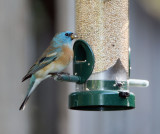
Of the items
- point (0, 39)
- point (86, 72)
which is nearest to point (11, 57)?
point (0, 39)

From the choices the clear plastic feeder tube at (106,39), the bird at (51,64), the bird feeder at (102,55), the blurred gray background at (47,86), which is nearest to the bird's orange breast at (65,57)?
the bird at (51,64)

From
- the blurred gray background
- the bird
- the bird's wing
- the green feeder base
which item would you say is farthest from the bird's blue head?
the blurred gray background

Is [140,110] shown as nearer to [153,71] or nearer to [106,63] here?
[153,71]

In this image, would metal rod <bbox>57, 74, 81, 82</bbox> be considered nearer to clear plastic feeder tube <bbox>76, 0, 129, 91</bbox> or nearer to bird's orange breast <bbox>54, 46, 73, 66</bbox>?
clear plastic feeder tube <bbox>76, 0, 129, 91</bbox>

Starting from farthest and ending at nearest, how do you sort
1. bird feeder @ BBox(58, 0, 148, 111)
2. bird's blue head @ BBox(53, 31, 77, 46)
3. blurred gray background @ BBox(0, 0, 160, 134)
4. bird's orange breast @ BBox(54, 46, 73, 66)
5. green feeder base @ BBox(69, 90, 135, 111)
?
blurred gray background @ BBox(0, 0, 160, 134) < bird's blue head @ BBox(53, 31, 77, 46) < bird's orange breast @ BBox(54, 46, 73, 66) < bird feeder @ BBox(58, 0, 148, 111) < green feeder base @ BBox(69, 90, 135, 111)

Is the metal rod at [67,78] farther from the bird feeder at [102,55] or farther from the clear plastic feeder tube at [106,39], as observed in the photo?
the clear plastic feeder tube at [106,39]

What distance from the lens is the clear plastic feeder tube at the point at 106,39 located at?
8.48m

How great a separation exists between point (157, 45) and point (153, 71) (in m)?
0.60

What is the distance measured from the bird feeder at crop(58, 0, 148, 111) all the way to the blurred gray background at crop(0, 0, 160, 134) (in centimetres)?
321

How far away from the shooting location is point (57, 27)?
12.4 metres

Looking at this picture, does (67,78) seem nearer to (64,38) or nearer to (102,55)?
(102,55)

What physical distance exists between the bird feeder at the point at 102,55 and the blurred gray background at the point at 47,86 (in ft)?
10.5

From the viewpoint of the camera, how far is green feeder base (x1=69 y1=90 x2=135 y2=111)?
8195 mm

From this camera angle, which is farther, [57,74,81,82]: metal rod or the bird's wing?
the bird's wing
